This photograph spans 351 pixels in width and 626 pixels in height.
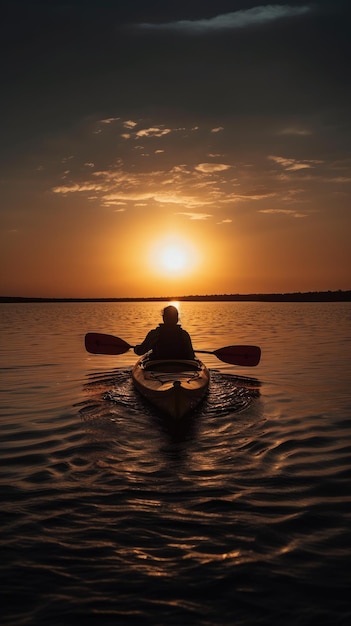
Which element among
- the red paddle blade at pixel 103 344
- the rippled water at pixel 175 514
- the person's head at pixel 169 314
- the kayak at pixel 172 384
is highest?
the person's head at pixel 169 314

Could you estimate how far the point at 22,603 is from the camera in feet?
10.9

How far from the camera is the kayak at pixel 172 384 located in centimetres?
819

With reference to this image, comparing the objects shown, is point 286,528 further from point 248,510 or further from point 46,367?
point 46,367

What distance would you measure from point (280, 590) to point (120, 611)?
3.51 ft

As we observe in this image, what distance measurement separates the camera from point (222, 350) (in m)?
13.9

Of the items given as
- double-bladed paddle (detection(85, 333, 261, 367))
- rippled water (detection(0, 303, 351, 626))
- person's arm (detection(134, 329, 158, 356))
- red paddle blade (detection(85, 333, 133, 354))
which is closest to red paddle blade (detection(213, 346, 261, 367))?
double-bladed paddle (detection(85, 333, 261, 367))

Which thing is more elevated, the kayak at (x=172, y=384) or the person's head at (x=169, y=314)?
the person's head at (x=169, y=314)

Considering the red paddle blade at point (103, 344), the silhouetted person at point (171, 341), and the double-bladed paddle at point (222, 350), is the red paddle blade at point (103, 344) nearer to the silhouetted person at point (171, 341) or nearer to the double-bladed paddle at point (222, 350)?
the double-bladed paddle at point (222, 350)

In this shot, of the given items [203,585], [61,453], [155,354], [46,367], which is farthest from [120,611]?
[46,367]

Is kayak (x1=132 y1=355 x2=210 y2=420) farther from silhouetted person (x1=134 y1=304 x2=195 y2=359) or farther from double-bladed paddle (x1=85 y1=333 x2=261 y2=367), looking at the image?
double-bladed paddle (x1=85 y1=333 x2=261 y2=367)

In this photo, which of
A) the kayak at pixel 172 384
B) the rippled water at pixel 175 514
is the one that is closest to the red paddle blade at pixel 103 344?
the kayak at pixel 172 384

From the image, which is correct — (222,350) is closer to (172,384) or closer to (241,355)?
(241,355)

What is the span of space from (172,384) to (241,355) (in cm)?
507

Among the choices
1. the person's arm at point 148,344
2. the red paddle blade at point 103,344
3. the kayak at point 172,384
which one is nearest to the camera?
the kayak at point 172,384
